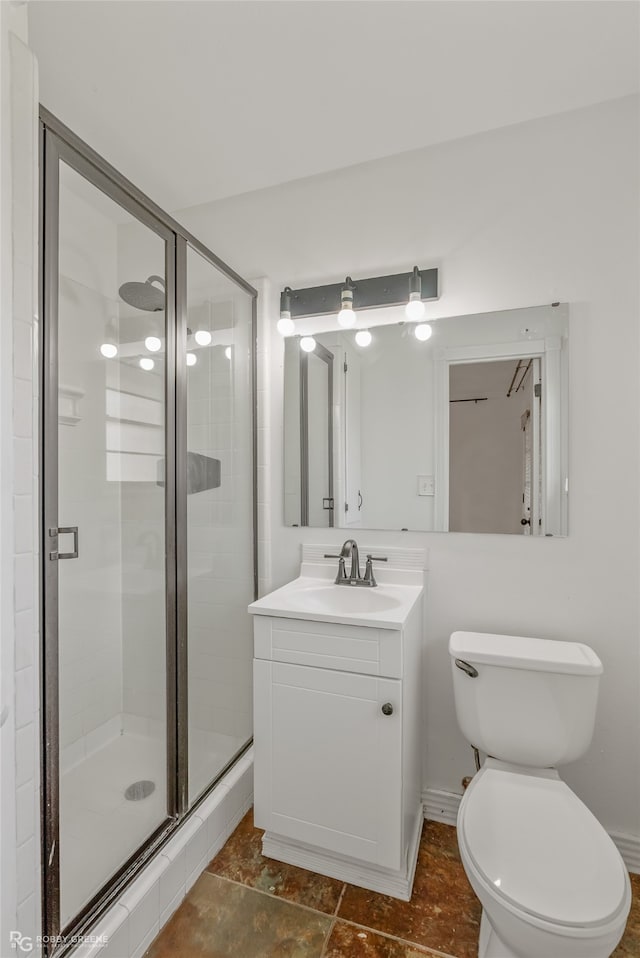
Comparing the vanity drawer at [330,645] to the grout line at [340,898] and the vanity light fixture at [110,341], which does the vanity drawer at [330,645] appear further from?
the vanity light fixture at [110,341]

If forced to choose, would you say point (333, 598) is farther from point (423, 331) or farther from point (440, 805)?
point (423, 331)

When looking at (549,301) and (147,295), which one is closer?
A: (147,295)

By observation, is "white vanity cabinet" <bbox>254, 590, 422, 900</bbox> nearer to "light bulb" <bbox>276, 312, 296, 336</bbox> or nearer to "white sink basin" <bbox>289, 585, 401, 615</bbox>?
"white sink basin" <bbox>289, 585, 401, 615</bbox>

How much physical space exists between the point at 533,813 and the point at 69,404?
63.1 inches

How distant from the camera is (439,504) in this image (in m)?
1.80

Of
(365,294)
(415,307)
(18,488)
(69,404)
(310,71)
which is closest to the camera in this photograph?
(18,488)

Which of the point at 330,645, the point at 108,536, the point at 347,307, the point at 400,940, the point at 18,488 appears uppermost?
the point at 347,307

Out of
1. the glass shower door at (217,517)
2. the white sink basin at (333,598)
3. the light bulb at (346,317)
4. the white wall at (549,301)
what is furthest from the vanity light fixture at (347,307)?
the white sink basin at (333,598)

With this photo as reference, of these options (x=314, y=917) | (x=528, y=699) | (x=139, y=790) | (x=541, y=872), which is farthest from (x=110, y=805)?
(x=528, y=699)

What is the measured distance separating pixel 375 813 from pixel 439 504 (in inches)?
40.6

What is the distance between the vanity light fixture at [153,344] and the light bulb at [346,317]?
0.71 meters

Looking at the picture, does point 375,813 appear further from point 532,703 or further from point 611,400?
point 611,400

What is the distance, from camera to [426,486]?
1825 millimetres

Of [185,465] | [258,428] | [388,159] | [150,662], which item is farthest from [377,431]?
[150,662]
